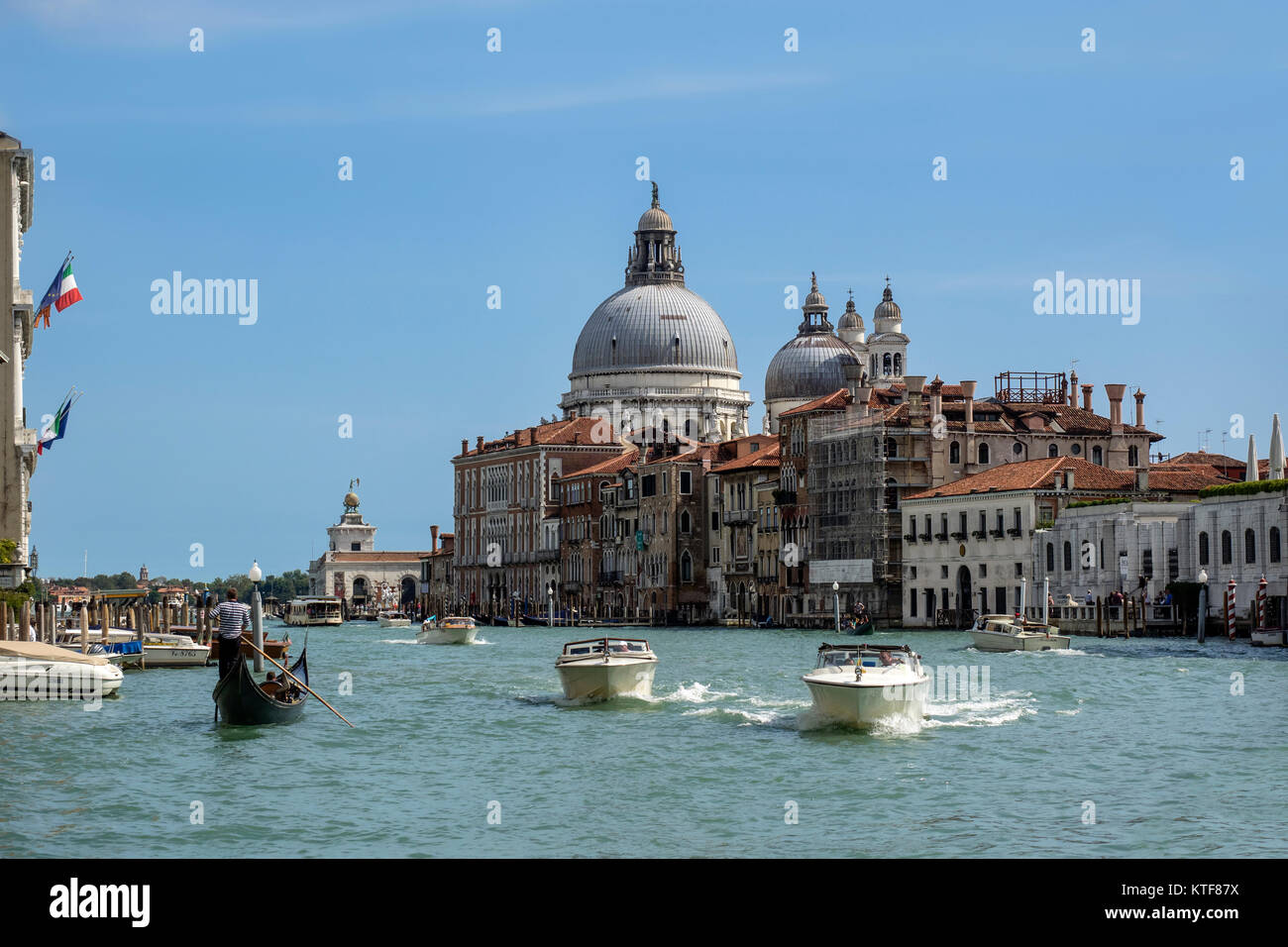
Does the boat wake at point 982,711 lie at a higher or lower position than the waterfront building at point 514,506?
lower

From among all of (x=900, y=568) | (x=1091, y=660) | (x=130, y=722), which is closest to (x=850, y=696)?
(x=130, y=722)

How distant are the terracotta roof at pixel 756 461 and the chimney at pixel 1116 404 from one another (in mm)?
14723

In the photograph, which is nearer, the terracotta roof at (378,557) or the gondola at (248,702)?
the gondola at (248,702)

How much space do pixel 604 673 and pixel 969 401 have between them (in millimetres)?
46557

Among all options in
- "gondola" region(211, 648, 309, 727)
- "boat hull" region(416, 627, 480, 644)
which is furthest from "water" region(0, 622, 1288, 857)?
"boat hull" region(416, 627, 480, 644)

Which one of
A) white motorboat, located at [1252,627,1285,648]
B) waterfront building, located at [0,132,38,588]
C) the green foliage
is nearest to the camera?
waterfront building, located at [0,132,38,588]

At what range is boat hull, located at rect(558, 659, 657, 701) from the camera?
2825 cm

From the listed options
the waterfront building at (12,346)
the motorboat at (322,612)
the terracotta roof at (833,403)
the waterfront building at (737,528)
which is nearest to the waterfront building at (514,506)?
the motorboat at (322,612)

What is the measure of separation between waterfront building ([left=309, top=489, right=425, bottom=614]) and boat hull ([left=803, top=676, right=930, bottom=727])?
4768 inches

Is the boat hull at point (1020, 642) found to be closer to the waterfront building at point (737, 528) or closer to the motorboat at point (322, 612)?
the waterfront building at point (737, 528)

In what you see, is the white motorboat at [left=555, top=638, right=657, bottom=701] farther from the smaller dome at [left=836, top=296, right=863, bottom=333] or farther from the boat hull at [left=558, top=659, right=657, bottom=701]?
the smaller dome at [left=836, top=296, right=863, bottom=333]

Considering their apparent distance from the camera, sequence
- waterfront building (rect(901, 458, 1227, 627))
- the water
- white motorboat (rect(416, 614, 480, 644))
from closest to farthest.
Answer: the water, waterfront building (rect(901, 458, 1227, 627)), white motorboat (rect(416, 614, 480, 644))

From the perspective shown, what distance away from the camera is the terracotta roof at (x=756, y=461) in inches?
3246

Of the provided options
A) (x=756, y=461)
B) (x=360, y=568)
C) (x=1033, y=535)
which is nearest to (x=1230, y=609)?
(x=1033, y=535)
